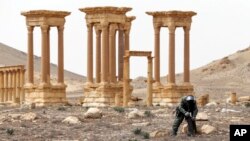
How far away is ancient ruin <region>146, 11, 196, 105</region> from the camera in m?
72.3

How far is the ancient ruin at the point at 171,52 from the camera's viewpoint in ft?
237

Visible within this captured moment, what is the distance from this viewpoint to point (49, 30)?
234ft

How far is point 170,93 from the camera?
237 feet

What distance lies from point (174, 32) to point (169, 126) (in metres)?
30.6

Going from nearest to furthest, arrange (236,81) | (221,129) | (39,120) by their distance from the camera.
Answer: (221,129), (39,120), (236,81)

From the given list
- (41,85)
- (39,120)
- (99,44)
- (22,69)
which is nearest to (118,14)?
(99,44)

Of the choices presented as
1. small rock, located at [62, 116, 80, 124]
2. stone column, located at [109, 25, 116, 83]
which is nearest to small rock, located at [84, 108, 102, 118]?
small rock, located at [62, 116, 80, 124]

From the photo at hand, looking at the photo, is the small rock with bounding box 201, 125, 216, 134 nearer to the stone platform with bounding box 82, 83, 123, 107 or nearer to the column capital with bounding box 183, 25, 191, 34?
the stone platform with bounding box 82, 83, 123, 107

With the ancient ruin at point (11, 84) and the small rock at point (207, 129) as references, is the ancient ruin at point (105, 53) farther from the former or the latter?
the small rock at point (207, 129)

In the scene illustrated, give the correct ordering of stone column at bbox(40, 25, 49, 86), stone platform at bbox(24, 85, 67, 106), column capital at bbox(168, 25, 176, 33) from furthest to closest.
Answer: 1. column capital at bbox(168, 25, 176, 33)
2. stone column at bbox(40, 25, 49, 86)
3. stone platform at bbox(24, 85, 67, 106)

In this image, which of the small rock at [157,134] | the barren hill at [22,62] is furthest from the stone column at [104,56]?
the barren hill at [22,62]

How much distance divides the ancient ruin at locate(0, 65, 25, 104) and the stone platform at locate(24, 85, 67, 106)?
8.63 m

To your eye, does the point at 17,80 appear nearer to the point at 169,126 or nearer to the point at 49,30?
the point at 49,30

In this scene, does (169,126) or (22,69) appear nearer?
(169,126)
